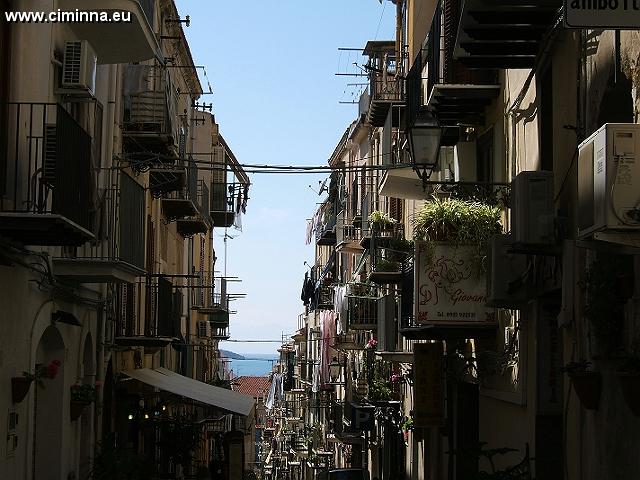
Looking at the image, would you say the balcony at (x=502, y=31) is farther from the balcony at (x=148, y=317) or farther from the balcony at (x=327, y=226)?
the balcony at (x=327, y=226)

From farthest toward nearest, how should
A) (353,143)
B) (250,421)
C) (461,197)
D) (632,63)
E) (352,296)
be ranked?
(250,421) < (353,143) < (352,296) < (461,197) < (632,63)

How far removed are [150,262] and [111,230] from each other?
31.3 feet

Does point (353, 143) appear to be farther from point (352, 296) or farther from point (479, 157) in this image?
point (479, 157)

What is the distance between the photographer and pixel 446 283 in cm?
1465

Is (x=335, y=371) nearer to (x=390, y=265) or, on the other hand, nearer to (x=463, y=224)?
(x=390, y=265)

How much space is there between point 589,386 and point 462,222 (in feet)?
18.9

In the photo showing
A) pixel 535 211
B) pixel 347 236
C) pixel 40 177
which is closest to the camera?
pixel 535 211

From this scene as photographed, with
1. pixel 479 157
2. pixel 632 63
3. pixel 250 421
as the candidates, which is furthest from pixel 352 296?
pixel 250 421

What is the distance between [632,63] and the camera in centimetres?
847

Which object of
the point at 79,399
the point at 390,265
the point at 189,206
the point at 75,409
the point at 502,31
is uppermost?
the point at 189,206

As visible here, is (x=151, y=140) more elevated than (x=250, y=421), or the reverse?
(x=151, y=140)

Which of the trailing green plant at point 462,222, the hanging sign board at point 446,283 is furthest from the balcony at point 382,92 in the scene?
the hanging sign board at point 446,283

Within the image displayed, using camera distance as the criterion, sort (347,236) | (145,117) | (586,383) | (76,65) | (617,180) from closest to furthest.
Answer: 1. (617,180)
2. (586,383)
3. (76,65)
4. (145,117)
5. (347,236)

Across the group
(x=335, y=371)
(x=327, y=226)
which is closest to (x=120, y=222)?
(x=335, y=371)
